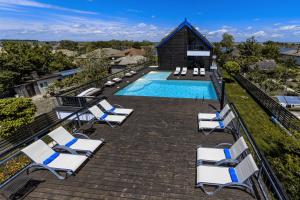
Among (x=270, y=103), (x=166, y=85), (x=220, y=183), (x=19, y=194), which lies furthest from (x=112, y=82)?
(x=270, y=103)

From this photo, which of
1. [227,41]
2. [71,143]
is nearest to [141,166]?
[71,143]

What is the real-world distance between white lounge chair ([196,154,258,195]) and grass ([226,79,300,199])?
2.63 metres

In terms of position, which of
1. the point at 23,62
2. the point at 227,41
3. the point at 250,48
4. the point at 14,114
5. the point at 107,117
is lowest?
the point at 14,114

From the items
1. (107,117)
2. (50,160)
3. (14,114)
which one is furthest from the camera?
(14,114)

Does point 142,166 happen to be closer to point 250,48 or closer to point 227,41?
point 250,48

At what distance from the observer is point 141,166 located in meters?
4.50

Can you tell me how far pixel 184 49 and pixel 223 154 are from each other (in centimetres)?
1834

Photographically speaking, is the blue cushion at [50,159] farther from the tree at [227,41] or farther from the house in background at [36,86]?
the tree at [227,41]

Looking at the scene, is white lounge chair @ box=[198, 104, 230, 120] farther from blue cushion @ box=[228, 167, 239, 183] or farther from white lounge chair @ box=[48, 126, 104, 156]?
white lounge chair @ box=[48, 126, 104, 156]

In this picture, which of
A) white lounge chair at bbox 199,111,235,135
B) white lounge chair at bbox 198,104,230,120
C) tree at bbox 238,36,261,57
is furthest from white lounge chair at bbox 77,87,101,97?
tree at bbox 238,36,261,57

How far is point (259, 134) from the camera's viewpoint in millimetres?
11406

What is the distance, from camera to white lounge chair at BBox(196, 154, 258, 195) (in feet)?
11.4

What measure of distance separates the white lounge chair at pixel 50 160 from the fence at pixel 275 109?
40.7ft

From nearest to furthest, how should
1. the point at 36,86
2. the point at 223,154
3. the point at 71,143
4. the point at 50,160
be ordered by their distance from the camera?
1. the point at 50,160
2. the point at 223,154
3. the point at 71,143
4. the point at 36,86
